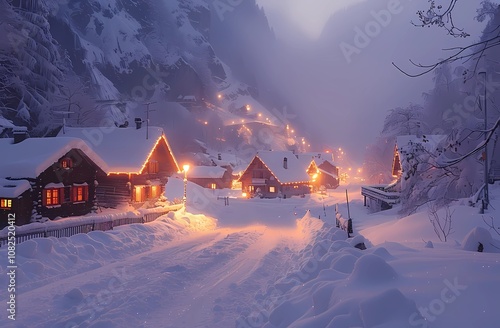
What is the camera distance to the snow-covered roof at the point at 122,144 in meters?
33.4

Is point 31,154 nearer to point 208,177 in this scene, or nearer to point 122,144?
point 122,144

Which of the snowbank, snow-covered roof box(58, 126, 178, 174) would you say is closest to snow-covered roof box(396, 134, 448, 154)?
the snowbank

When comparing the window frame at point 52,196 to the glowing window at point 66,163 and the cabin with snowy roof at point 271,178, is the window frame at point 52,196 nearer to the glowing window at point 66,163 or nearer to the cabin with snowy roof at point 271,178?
the glowing window at point 66,163

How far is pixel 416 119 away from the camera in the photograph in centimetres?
5438

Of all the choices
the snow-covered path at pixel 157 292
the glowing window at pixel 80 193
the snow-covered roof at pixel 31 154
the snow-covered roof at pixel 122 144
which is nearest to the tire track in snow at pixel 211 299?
the snow-covered path at pixel 157 292

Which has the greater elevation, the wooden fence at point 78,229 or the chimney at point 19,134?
the chimney at point 19,134

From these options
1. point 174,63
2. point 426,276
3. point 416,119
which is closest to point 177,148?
point 174,63

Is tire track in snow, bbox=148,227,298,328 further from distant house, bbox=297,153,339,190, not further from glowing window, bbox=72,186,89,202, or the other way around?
distant house, bbox=297,153,339,190

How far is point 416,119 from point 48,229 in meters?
52.6

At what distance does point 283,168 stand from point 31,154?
44.2m

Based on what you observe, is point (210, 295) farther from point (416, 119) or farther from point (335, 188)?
point (335, 188)

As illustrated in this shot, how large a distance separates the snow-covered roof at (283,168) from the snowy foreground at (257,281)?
40765 millimetres

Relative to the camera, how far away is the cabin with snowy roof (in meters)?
60.0

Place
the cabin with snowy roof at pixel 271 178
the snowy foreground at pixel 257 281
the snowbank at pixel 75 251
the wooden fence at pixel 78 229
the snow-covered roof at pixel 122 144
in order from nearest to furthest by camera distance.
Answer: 1. the snowy foreground at pixel 257 281
2. the snowbank at pixel 75 251
3. the wooden fence at pixel 78 229
4. the snow-covered roof at pixel 122 144
5. the cabin with snowy roof at pixel 271 178
